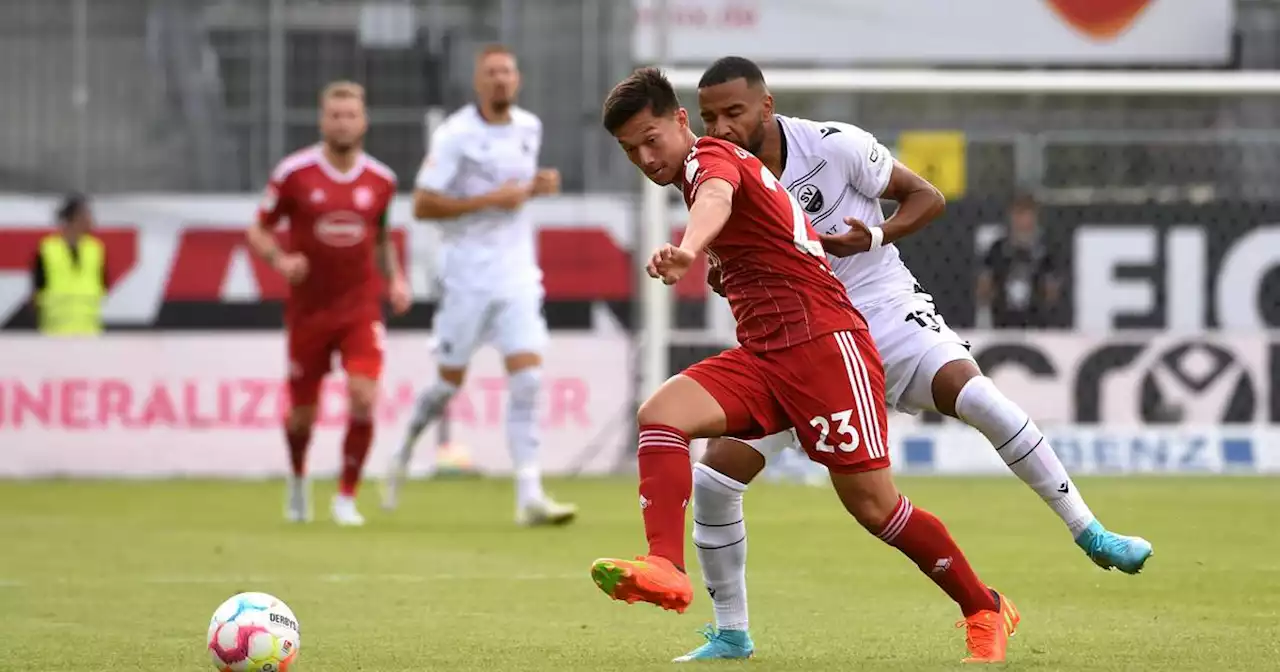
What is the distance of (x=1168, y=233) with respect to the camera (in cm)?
1670

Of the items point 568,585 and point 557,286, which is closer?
point 568,585

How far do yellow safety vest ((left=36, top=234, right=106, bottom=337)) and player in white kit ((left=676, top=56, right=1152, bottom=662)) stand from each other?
35.8 feet

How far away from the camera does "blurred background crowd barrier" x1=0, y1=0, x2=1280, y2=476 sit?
16219 millimetres

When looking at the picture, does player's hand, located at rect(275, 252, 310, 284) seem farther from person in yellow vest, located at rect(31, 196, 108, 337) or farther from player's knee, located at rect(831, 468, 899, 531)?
player's knee, located at rect(831, 468, 899, 531)

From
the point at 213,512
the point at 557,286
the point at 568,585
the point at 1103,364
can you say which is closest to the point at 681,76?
the point at 557,286

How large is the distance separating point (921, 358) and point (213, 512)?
23.7ft

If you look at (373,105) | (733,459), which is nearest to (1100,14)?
(373,105)

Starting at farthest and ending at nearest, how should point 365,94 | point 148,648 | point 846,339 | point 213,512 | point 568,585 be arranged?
1. point 365,94
2. point 213,512
3. point 568,585
4. point 148,648
5. point 846,339

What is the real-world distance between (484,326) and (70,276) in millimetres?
5664

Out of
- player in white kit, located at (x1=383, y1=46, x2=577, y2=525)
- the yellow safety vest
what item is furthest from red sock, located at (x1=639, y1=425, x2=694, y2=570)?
the yellow safety vest

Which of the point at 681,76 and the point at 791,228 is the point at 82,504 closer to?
the point at 681,76

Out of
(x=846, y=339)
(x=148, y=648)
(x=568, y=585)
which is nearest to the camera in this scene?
(x=846, y=339)

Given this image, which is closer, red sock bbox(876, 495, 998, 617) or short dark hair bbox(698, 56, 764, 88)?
red sock bbox(876, 495, 998, 617)

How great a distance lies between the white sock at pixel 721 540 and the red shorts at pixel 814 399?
244 millimetres
